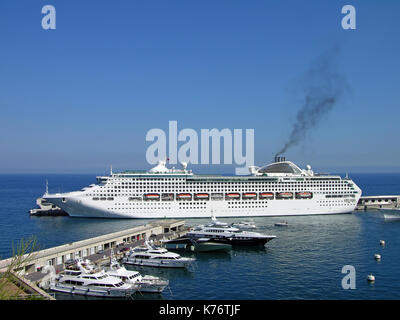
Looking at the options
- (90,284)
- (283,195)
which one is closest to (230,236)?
(90,284)

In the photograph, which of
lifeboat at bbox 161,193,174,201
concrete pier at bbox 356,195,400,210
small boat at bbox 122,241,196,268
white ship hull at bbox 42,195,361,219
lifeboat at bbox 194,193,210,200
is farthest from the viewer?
concrete pier at bbox 356,195,400,210

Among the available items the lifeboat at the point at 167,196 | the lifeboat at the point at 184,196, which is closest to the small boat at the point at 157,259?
the lifeboat at the point at 167,196

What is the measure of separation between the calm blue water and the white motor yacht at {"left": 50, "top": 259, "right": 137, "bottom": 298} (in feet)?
5.97

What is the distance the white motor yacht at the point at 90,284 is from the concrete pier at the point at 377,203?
60.1 m

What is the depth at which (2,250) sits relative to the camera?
126 feet

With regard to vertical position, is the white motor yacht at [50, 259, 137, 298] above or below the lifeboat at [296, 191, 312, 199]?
below

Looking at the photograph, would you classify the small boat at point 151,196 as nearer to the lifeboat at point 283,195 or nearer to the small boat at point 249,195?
the small boat at point 249,195

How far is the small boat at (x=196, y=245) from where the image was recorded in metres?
38.4

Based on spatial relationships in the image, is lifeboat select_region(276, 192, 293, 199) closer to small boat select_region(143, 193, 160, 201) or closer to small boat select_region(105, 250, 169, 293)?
small boat select_region(143, 193, 160, 201)

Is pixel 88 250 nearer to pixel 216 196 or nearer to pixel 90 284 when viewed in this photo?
pixel 90 284

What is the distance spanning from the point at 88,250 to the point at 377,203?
6084 centimetres

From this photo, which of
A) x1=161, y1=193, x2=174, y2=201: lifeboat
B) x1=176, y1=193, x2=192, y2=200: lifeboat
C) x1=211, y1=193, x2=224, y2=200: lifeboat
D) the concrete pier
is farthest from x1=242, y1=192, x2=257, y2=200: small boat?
the concrete pier

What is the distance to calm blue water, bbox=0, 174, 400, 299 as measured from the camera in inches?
1014
